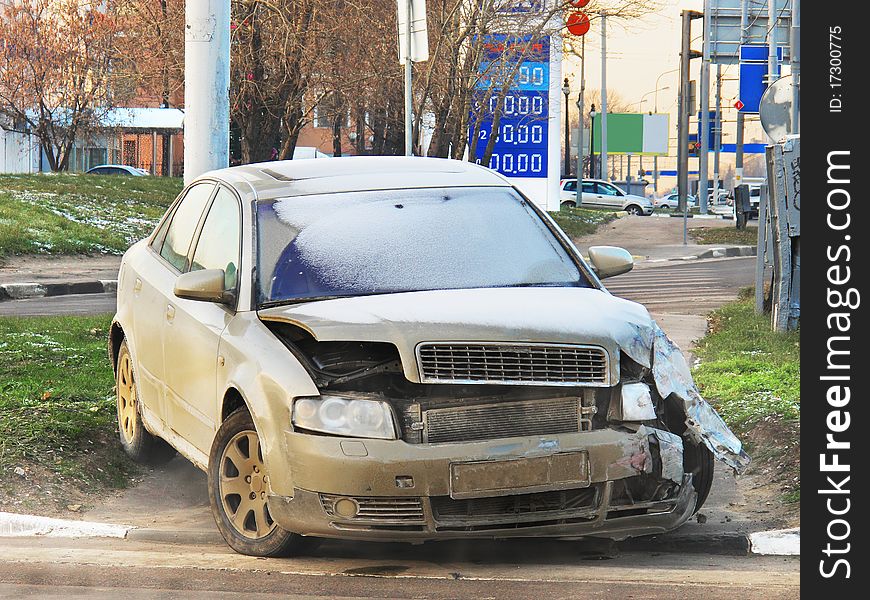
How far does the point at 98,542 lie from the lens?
601 centimetres

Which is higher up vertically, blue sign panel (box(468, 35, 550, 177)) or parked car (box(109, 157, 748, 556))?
blue sign panel (box(468, 35, 550, 177))

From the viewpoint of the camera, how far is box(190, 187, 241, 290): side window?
621 centimetres

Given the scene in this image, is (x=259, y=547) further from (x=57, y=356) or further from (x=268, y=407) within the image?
(x=57, y=356)

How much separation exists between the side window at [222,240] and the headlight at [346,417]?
104cm

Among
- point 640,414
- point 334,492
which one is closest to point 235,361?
point 334,492

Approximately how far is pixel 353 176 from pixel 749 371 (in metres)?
4.20

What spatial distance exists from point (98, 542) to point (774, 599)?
110 inches

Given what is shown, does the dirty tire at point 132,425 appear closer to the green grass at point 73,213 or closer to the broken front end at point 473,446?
the broken front end at point 473,446

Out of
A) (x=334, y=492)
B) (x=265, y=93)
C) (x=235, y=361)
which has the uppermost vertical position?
(x=265, y=93)

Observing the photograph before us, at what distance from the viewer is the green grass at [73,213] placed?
23.0m

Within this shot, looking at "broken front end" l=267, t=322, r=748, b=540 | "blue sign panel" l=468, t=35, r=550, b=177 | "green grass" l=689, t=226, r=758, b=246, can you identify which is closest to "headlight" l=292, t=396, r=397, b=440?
"broken front end" l=267, t=322, r=748, b=540

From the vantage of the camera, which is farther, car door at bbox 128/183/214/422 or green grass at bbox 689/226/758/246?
green grass at bbox 689/226/758/246

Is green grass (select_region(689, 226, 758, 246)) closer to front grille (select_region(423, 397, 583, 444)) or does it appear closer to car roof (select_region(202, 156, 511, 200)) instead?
car roof (select_region(202, 156, 511, 200))

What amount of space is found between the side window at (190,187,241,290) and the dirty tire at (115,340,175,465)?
98cm
